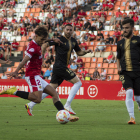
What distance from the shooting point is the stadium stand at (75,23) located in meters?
22.0

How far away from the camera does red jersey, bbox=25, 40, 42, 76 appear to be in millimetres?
7145

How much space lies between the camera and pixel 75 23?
81.9 feet

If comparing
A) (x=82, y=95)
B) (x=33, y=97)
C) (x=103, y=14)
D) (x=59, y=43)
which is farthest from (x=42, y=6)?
(x=33, y=97)

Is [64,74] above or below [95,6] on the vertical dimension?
below

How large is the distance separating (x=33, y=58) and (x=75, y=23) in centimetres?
1798

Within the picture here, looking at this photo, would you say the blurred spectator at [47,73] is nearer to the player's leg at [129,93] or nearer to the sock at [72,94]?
the sock at [72,94]

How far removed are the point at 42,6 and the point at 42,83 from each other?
22.2 m

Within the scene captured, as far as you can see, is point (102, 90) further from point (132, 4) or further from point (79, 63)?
point (132, 4)

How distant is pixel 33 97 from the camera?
7492mm

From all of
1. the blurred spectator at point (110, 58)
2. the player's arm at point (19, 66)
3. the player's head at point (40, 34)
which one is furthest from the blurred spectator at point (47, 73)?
the player's arm at point (19, 66)

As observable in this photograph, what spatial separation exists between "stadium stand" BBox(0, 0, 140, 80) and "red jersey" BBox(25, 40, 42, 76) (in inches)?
521

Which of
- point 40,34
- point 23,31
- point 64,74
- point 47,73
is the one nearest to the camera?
point 40,34

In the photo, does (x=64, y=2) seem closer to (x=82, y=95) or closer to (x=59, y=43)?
(x=82, y=95)

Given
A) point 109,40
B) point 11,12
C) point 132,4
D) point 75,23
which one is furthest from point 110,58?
point 11,12
